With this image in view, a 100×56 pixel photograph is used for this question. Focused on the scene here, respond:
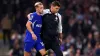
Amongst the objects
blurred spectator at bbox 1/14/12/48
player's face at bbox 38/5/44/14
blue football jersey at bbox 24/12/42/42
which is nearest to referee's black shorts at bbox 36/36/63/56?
blue football jersey at bbox 24/12/42/42

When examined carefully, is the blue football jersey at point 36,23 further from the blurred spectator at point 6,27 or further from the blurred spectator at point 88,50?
the blurred spectator at point 6,27

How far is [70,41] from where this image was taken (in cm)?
2230

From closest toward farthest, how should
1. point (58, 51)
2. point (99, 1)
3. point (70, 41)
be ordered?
point (58, 51)
point (70, 41)
point (99, 1)

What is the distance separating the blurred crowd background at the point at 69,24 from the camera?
21.6 m

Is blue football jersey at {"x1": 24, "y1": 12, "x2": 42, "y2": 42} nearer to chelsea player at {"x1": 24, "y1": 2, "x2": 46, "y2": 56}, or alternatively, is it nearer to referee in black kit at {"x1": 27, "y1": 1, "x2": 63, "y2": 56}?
chelsea player at {"x1": 24, "y1": 2, "x2": 46, "y2": 56}

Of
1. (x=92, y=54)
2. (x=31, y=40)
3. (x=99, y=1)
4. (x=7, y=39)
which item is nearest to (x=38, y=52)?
(x=31, y=40)

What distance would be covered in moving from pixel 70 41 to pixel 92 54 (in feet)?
6.16

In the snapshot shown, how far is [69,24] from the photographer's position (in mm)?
24016

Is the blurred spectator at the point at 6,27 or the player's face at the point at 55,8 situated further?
the blurred spectator at the point at 6,27

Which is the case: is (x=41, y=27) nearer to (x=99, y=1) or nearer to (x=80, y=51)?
(x=80, y=51)

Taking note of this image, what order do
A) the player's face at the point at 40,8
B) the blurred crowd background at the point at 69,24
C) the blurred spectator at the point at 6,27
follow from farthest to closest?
the blurred spectator at the point at 6,27
the blurred crowd background at the point at 69,24
the player's face at the point at 40,8

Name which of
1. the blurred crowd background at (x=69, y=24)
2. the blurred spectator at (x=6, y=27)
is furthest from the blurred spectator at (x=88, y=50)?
the blurred spectator at (x=6, y=27)

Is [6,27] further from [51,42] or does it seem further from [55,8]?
[55,8]

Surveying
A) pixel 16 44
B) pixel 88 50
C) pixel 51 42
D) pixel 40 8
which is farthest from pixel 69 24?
pixel 40 8
